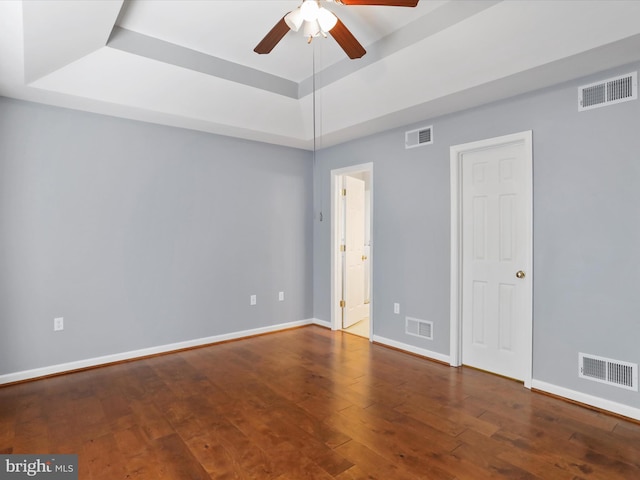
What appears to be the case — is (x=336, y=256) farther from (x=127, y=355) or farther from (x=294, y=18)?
(x=294, y=18)

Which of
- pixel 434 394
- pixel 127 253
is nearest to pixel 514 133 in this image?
pixel 434 394

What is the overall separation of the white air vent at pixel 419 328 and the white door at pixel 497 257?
36 centimetres

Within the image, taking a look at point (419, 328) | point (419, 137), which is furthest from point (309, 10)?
point (419, 328)

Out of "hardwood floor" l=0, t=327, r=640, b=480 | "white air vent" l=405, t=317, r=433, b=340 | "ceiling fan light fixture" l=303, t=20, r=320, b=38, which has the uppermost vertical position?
"ceiling fan light fixture" l=303, t=20, r=320, b=38

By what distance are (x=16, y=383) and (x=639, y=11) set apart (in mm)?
5507

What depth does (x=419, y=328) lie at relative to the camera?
4102 mm

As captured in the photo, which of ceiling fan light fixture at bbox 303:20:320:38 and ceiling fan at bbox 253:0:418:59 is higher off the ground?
ceiling fan at bbox 253:0:418:59

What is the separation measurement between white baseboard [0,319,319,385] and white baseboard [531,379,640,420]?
126 inches

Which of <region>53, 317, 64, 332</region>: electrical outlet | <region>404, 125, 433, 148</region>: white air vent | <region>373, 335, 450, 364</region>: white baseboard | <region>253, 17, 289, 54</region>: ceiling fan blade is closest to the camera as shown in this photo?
<region>253, 17, 289, 54</region>: ceiling fan blade

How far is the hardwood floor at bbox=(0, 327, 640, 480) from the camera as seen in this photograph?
213 cm

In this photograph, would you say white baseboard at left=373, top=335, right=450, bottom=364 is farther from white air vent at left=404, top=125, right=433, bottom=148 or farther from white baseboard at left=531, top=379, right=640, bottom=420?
white air vent at left=404, top=125, right=433, bottom=148

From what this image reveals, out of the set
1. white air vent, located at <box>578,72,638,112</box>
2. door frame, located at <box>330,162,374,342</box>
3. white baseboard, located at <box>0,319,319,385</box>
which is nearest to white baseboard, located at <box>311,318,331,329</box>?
door frame, located at <box>330,162,374,342</box>

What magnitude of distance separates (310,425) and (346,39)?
105 inches

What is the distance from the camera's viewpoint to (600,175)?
281 cm
